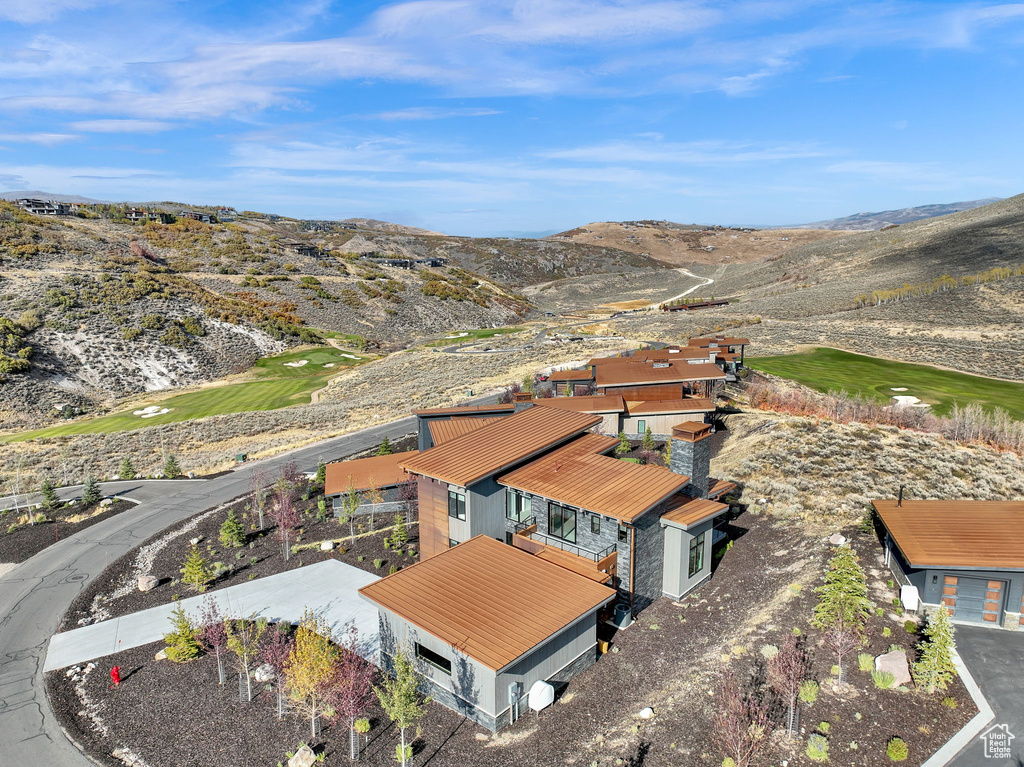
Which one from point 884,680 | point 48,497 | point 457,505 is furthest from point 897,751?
point 48,497

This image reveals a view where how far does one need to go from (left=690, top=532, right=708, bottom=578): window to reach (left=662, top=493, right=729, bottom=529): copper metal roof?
94 centimetres

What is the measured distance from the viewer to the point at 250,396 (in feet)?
189

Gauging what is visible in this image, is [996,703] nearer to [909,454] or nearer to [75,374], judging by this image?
[909,454]

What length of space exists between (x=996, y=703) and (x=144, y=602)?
87.7 feet

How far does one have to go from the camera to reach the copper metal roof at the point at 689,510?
18.1 metres

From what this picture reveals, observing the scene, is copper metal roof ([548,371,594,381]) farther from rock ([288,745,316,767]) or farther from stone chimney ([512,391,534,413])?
rock ([288,745,316,767])

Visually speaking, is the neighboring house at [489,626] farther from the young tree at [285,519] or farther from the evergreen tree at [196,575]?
the young tree at [285,519]

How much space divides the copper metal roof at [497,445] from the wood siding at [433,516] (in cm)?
77

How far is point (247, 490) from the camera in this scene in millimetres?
33156

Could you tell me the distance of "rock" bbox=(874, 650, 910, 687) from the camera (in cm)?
1392

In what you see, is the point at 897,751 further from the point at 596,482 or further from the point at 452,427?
the point at 452,427

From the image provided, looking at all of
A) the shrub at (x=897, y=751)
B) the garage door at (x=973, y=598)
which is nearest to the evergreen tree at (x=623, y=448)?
the garage door at (x=973, y=598)

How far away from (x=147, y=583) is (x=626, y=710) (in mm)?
19422

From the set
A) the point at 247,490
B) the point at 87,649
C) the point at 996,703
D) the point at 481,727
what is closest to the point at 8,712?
the point at 87,649
